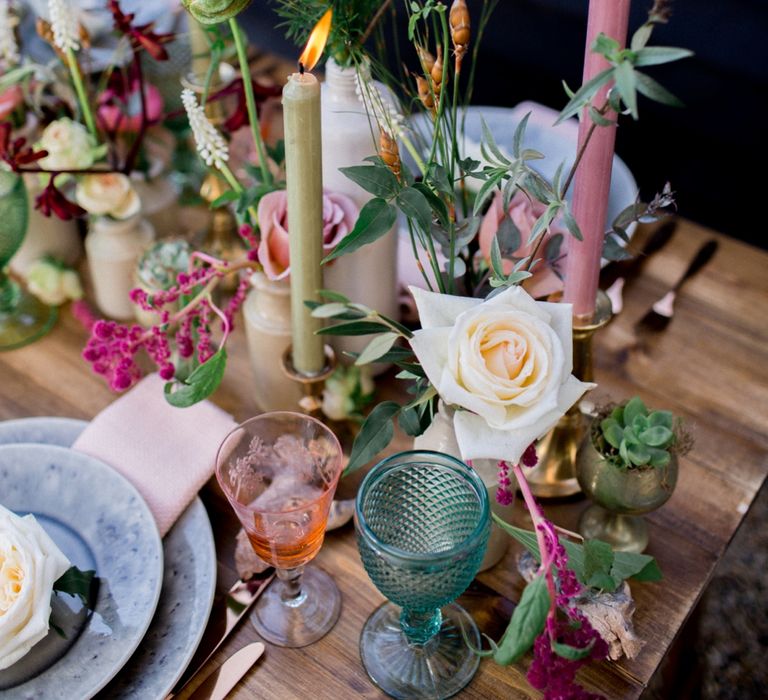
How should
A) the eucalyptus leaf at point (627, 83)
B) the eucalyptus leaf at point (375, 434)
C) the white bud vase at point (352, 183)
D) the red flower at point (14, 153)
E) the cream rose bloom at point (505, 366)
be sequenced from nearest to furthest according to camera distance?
the eucalyptus leaf at point (627, 83) < the cream rose bloom at point (505, 366) < the eucalyptus leaf at point (375, 434) < the white bud vase at point (352, 183) < the red flower at point (14, 153)

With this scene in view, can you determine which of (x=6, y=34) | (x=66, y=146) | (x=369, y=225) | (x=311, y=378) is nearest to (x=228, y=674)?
(x=311, y=378)

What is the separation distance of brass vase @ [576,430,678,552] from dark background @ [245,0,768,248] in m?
1.29

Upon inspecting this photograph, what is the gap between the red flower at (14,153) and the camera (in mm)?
900

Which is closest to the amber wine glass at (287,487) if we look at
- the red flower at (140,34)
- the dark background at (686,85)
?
the red flower at (140,34)

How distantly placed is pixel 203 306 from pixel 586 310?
1.12 ft

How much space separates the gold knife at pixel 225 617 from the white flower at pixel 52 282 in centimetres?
46

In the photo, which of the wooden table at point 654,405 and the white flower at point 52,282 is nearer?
the wooden table at point 654,405

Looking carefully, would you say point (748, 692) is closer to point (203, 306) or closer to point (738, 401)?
point (738, 401)

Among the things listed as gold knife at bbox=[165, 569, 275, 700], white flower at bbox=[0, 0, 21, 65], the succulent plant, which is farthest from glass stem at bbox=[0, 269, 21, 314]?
the succulent plant

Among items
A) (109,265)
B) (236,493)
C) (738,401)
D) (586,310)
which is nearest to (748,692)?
(738,401)

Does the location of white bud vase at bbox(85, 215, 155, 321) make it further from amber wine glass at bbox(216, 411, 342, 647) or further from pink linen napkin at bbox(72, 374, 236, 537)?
amber wine glass at bbox(216, 411, 342, 647)

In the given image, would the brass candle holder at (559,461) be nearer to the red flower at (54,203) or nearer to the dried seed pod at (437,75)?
the dried seed pod at (437,75)

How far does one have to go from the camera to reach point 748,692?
137 cm

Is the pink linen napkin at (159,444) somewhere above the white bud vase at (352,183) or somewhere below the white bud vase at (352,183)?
below
